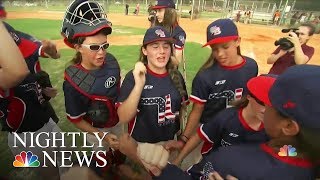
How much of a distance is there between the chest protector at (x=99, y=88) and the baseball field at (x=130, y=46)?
1464 mm

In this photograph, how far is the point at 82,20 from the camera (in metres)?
2.36

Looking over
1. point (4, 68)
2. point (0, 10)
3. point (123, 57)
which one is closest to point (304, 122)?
point (4, 68)

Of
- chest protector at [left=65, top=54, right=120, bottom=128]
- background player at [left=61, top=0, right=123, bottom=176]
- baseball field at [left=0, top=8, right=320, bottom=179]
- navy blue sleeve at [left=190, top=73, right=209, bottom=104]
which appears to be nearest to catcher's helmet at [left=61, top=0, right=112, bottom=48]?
background player at [left=61, top=0, right=123, bottom=176]

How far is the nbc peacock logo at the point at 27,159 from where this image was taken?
96.8 inches

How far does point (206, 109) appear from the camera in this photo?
2688mm

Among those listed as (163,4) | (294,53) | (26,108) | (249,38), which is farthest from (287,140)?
(249,38)

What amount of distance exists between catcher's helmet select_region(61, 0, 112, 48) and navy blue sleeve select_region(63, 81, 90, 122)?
0.44 metres

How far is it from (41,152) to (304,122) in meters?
A: 2.15

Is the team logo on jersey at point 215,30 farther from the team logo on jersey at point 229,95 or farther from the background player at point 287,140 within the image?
the background player at point 287,140

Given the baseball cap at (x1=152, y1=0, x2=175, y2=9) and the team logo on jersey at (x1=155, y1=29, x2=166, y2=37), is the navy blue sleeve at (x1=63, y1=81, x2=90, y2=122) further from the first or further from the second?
the baseball cap at (x1=152, y1=0, x2=175, y2=9)

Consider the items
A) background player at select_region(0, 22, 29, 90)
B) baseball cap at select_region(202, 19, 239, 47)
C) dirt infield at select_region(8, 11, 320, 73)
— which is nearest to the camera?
background player at select_region(0, 22, 29, 90)

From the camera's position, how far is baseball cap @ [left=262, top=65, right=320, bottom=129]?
1.18m

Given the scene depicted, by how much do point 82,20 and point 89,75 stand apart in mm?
472

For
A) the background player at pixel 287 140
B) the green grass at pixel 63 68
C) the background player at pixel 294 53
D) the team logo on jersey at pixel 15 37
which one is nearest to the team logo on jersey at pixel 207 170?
the background player at pixel 287 140
